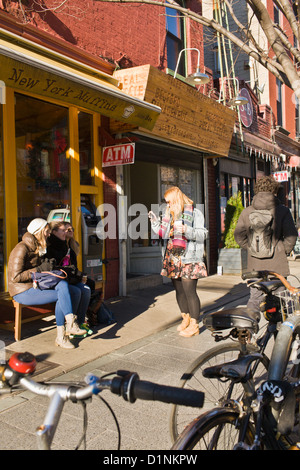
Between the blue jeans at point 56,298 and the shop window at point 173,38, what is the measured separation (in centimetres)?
682

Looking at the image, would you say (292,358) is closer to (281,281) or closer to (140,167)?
(281,281)

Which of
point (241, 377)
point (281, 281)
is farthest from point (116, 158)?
point (241, 377)

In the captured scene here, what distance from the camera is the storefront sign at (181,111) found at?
690 centimetres

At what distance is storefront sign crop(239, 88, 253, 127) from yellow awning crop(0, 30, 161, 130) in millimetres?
6824

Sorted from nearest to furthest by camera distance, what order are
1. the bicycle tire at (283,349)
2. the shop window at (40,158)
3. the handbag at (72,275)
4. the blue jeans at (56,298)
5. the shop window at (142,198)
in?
the bicycle tire at (283,349) < the blue jeans at (56,298) < the handbag at (72,275) < the shop window at (40,158) < the shop window at (142,198)

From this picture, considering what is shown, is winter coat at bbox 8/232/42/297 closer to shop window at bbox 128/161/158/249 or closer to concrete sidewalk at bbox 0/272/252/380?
concrete sidewalk at bbox 0/272/252/380

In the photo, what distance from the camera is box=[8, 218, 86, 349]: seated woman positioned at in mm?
4594

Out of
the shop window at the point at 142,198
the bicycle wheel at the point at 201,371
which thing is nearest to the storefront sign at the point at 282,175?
the shop window at the point at 142,198

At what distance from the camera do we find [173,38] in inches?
379

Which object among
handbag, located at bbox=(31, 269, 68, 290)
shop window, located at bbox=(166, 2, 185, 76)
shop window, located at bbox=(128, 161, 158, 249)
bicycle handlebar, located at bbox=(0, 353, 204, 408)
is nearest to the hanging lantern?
shop window, located at bbox=(166, 2, 185, 76)

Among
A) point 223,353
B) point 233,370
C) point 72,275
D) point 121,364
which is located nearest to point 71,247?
point 72,275

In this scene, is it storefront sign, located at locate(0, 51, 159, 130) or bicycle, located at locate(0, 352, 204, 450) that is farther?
storefront sign, located at locate(0, 51, 159, 130)

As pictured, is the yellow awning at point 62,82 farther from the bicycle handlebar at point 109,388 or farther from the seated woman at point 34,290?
the bicycle handlebar at point 109,388
